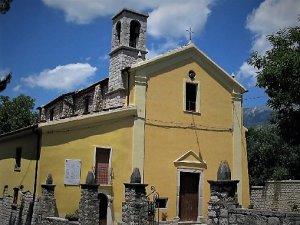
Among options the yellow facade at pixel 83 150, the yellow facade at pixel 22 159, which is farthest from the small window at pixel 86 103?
the yellow facade at pixel 83 150

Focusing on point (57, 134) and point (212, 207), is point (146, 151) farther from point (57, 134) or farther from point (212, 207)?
point (212, 207)

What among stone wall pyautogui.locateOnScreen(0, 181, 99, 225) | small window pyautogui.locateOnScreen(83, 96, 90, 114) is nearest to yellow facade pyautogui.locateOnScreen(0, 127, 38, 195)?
stone wall pyautogui.locateOnScreen(0, 181, 99, 225)

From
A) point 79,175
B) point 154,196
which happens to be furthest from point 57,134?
point 154,196

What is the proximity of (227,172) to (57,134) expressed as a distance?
9962mm

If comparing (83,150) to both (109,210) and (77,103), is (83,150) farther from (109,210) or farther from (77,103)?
(77,103)

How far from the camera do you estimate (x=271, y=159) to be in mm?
39625

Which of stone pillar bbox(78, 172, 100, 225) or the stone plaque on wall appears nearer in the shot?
stone pillar bbox(78, 172, 100, 225)

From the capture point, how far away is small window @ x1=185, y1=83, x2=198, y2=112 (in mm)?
22094

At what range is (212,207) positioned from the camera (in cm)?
1067

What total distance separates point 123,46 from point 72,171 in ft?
27.4

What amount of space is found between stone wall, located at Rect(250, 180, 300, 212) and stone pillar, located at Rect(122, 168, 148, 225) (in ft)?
33.4

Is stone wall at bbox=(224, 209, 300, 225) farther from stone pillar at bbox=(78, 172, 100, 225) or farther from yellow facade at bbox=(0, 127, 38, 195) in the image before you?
yellow facade at bbox=(0, 127, 38, 195)

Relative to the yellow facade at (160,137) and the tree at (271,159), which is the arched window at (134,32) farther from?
the tree at (271,159)

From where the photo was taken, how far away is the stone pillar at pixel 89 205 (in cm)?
1514
